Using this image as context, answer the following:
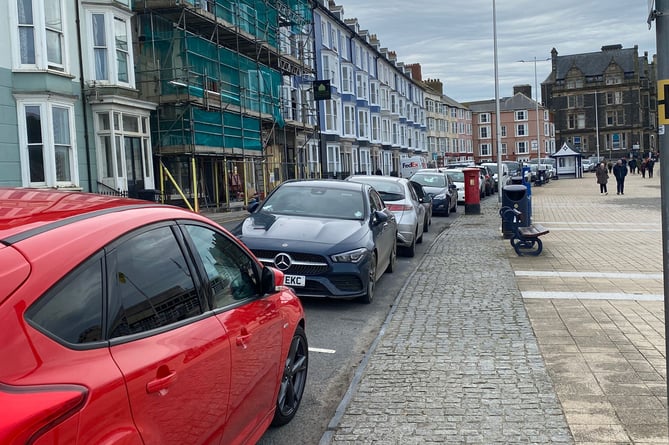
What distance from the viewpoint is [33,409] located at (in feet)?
6.00

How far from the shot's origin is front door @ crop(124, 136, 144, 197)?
21.8 metres

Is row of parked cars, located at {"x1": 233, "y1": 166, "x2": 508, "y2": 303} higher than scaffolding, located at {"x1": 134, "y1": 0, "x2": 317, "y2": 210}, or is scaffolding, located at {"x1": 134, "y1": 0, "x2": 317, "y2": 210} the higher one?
scaffolding, located at {"x1": 134, "y1": 0, "x2": 317, "y2": 210}

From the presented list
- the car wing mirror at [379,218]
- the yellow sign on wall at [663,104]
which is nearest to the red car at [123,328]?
the yellow sign on wall at [663,104]

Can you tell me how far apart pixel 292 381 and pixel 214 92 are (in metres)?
23.3

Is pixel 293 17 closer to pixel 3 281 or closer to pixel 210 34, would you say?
pixel 210 34

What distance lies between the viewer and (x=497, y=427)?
4.22 meters

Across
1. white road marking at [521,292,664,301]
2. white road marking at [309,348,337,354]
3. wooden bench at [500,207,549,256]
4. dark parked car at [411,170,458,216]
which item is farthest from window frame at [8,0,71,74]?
white road marking at [521,292,664,301]

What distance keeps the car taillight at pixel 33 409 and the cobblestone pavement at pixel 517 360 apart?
2403 millimetres

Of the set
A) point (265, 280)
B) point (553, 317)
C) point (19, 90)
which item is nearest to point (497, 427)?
point (265, 280)

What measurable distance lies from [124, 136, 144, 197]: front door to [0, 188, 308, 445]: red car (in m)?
19.2

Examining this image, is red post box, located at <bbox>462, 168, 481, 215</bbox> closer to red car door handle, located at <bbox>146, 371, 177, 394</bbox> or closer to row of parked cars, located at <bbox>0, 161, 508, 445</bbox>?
row of parked cars, located at <bbox>0, 161, 508, 445</bbox>

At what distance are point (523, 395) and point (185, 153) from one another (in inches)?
838

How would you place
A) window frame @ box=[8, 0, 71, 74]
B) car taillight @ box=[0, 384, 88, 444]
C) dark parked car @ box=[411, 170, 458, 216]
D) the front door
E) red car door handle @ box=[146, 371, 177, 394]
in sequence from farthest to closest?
dark parked car @ box=[411, 170, 458, 216] < the front door < window frame @ box=[8, 0, 71, 74] < red car door handle @ box=[146, 371, 177, 394] < car taillight @ box=[0, 384, 88, 444]

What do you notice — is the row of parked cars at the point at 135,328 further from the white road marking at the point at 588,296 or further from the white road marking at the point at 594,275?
the white road marking at the point at 594,275
